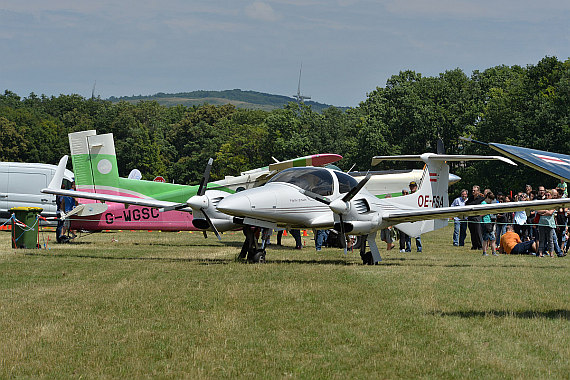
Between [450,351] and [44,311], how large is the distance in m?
5.33

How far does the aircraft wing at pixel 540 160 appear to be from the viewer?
698 cm

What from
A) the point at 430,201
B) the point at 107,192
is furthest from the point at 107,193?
the point at 430,201

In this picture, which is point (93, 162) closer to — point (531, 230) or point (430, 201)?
point (430, 201)

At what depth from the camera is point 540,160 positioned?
725 centimetres

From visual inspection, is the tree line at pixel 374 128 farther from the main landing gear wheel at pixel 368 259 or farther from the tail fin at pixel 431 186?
the main landing gear wheel at pixel 368 259

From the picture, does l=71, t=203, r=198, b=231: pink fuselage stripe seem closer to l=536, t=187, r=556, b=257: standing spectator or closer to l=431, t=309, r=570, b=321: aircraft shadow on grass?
l=536, t=187, r=556, b=257: standing spectator

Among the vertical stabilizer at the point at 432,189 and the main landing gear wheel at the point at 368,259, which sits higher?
the vertical stabilizer at the point at 432,189

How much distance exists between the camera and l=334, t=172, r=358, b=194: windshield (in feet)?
51.7

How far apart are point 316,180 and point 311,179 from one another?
0.12 meters

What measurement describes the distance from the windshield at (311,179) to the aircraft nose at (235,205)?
1.39 metres

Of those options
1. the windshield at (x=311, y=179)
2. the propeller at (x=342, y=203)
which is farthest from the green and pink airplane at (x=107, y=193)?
the propeller at (x=342, y=203)

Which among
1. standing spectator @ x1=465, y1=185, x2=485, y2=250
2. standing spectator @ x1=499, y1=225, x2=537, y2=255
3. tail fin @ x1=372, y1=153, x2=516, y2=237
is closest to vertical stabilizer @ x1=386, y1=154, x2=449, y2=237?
tail fin @ x1=372, y1=153, x2=516, y2=237

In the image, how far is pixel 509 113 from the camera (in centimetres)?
6097

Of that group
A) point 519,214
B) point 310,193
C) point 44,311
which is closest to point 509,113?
point 519,214
